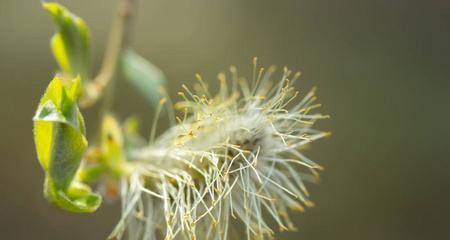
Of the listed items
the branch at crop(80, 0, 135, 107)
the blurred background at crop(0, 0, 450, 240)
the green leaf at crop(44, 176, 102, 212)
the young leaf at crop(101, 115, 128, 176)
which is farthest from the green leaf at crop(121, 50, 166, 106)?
Result: the blurred background at crop(0, 0, 450, 240)

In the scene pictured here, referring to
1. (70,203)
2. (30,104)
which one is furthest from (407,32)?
(70,203)

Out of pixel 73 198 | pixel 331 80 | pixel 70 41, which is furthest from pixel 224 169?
pixel 331 80

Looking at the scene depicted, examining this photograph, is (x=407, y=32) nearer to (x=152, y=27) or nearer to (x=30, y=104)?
(x=152, y=27)

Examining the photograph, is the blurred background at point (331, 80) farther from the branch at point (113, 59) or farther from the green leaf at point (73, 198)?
the green leaf at point (73, 198)

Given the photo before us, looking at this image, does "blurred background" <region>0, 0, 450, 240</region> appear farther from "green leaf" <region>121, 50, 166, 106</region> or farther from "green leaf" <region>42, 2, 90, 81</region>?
"green leaf" <region>42, 2, 90, 81</region>

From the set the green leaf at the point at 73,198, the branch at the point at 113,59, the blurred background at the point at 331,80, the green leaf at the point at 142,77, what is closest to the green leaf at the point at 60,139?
the green leaf at the point at 73,198

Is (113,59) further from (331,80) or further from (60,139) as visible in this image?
(331,80)
